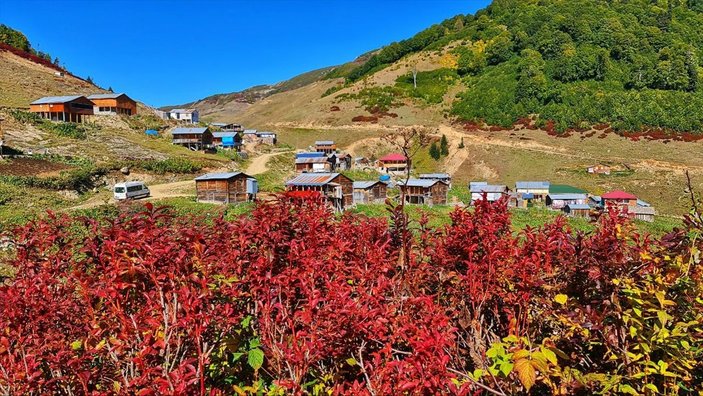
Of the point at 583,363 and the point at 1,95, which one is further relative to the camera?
the point at 1,95

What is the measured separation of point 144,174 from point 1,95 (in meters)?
37.7

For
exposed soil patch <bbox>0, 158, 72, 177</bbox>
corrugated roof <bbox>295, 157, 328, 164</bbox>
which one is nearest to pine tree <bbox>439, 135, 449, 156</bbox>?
corrugated roof <bbox>295, 157, 328, 164</bbox>

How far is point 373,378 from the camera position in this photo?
8.69 ft

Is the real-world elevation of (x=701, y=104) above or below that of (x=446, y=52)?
below

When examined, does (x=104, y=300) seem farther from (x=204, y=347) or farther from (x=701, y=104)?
(x=701, y=104)

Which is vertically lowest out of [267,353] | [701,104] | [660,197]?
[660,197]

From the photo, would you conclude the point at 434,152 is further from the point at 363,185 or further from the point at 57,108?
the point at 57,108

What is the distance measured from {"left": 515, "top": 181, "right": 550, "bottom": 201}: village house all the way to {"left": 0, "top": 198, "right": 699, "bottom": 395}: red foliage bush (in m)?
52.2

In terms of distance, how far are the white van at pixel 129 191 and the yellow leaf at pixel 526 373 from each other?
1541 inches

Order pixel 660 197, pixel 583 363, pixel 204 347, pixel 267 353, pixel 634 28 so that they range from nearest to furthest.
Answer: pixel 204 347
pixel 267 353
pixel 583 363
pixel 660 197
pixel 634 28

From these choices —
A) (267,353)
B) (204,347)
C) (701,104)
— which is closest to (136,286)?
(204,347)

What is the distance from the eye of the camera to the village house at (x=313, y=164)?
191 feet

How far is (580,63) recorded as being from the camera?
9725 cm

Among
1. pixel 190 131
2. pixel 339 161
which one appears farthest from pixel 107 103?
pixel 339 161
